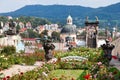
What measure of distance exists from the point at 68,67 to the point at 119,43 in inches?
630

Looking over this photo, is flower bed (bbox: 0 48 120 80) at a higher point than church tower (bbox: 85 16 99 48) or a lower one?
higher

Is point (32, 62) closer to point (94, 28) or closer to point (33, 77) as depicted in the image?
point (33, 77)

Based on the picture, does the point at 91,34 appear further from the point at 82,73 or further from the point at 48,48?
the point at 82,73

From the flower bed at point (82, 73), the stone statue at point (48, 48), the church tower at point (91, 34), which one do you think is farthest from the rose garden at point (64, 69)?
the church tower at point (91, 34)

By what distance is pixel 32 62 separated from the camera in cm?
2634

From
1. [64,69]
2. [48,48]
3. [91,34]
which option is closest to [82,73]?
[64,69]

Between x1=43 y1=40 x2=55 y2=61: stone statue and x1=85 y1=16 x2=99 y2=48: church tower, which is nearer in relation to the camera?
x1=43 y1=40 x2=55 y2=61: stone statue

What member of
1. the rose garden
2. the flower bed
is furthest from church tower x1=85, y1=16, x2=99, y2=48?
the flower bed

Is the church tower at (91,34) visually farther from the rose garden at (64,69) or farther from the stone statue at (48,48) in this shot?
the stone statue at (48,48)

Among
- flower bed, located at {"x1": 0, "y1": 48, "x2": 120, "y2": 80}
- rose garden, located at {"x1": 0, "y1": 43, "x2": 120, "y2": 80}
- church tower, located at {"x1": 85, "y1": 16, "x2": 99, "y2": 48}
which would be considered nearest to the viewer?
flower bed, located at {"x1": 0, "y1": 48, "x2": 120, "y2": 80}

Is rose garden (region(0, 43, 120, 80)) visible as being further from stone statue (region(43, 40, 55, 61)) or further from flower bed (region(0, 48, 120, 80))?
stone statue (region(43, 40, 55, 61))

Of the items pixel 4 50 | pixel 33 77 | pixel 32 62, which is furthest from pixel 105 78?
pixel 4 50

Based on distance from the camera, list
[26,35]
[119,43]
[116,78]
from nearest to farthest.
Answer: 1. [116,78]
2. [119,43]
3. [26,35]

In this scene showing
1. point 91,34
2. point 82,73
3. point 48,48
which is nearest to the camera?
point 82,73
